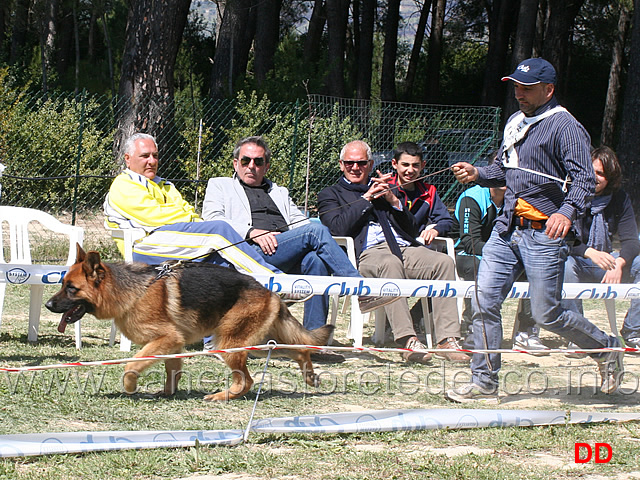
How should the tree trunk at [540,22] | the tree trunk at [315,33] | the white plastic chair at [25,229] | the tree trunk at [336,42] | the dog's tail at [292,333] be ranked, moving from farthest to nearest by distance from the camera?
the tree trunk at [540,22]
the tree trunk at [315,33]
the tree trunk at [336,42]
the white plastic chair at [25,229]
the dog's tail at [292,333]

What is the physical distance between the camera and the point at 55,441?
341 cm

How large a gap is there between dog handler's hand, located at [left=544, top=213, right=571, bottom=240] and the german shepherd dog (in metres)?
1.74

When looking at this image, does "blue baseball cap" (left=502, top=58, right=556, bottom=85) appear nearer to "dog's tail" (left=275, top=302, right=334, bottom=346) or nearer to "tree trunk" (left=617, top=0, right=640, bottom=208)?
"dog's tail" (left=275, top=302, right=334, bottom=346)

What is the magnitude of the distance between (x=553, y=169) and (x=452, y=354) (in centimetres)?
204

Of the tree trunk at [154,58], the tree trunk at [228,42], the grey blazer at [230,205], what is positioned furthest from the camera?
the tree trunk at [228,42]

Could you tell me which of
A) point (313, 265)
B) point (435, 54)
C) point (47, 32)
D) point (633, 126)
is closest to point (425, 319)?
point (313, 265)

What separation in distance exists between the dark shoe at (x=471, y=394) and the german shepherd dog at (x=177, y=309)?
→ 0.94 m

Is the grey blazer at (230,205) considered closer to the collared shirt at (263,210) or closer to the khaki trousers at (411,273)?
the collared shirt at (263,210)

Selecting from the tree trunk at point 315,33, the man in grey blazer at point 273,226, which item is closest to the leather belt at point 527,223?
the man in grey blazer at point 273,226

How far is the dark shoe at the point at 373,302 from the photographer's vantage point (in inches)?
234

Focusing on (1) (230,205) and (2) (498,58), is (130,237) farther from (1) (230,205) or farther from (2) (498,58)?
(2) (498,58)

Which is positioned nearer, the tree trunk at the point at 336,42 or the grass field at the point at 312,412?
the grass field at the point at 312,412

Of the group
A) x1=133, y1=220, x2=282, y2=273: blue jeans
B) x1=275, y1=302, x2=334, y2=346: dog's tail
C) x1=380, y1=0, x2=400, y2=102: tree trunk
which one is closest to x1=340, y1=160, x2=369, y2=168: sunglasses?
x1=133, y1=220, x2=282, y2=273: blue jeans

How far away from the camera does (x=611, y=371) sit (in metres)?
5.07
